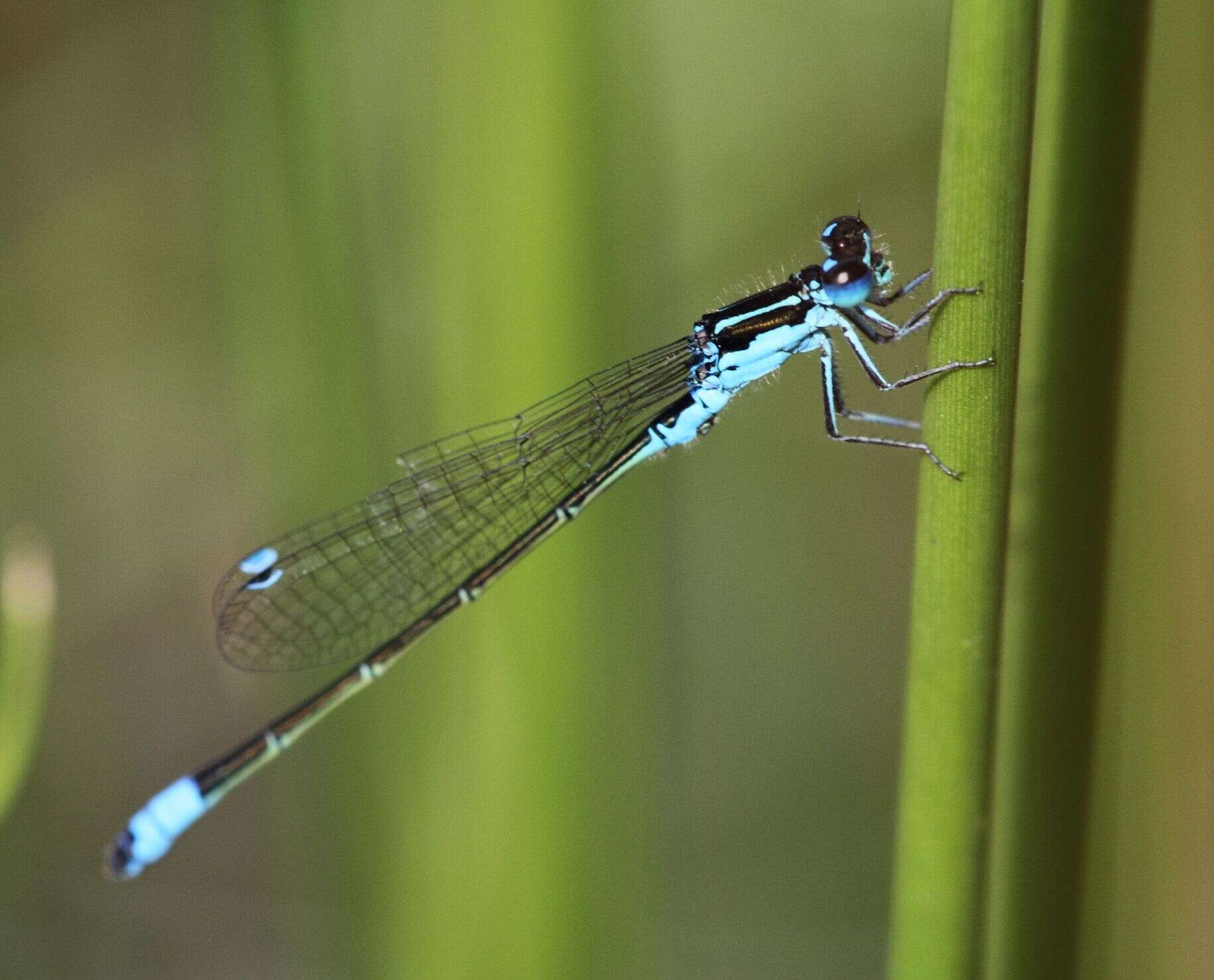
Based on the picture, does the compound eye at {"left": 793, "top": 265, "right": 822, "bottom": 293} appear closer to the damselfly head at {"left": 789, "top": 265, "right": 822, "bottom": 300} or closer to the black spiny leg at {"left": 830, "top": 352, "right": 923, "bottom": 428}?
the damselfly head at {"left": 789, "top": 265, "right": 822, "bottom": 300}

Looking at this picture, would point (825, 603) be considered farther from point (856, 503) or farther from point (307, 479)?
point (307, 479)

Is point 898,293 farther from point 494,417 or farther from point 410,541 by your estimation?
point 410,541

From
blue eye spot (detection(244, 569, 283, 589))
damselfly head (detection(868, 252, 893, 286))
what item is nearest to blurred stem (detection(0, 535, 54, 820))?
blue eye spot (detection(244, 569, 283, 589))

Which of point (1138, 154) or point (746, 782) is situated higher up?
point (1138, 154)

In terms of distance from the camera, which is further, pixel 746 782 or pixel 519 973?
pixel 746 782

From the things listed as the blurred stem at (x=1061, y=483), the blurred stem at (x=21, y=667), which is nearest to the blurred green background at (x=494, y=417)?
the blurred stem at (x=1061, y=483)

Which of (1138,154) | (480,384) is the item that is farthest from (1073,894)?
(480,384)

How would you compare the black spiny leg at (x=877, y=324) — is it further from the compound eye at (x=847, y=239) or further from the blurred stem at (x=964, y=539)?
the blurred stem at (x=964, y=539)

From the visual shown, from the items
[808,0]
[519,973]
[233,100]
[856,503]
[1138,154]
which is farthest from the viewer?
[856,503]
